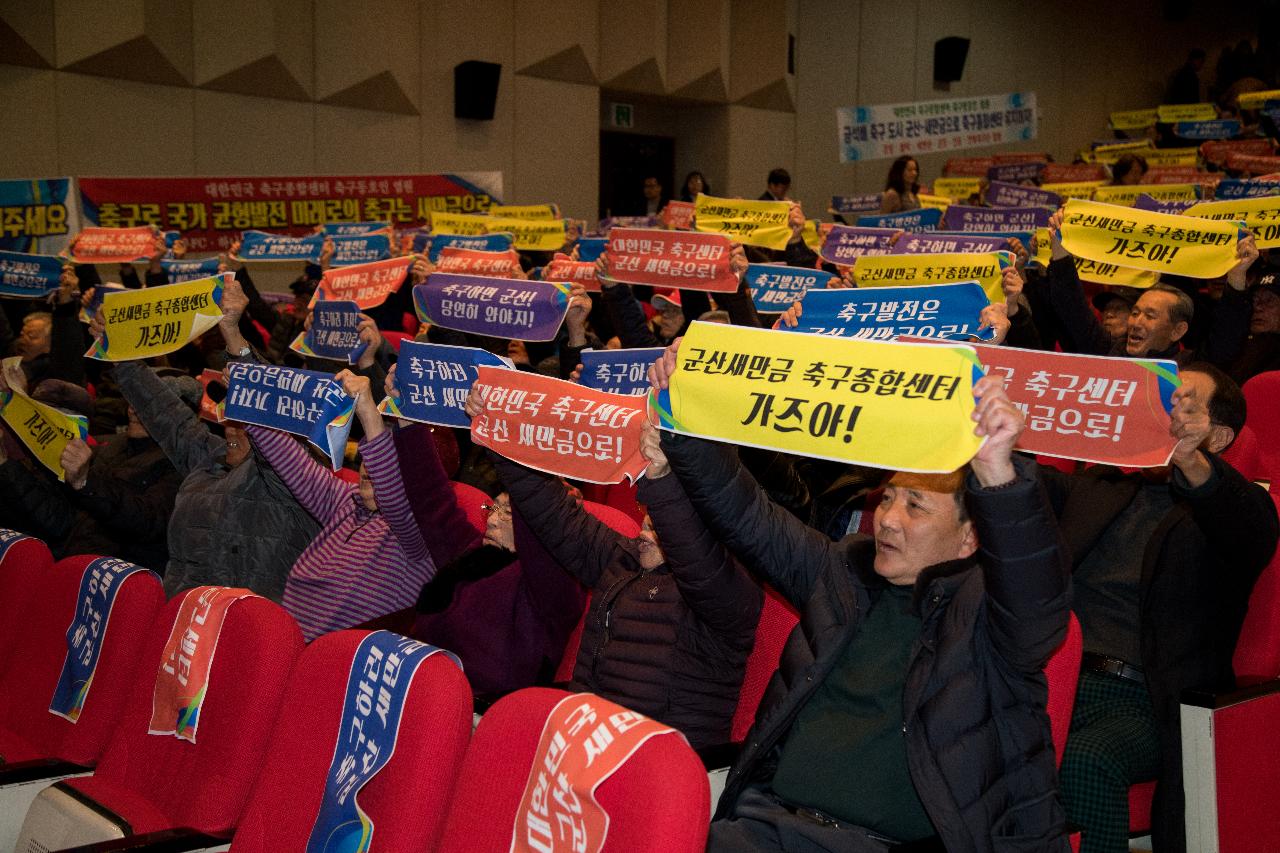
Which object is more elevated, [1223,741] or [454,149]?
[454,149]

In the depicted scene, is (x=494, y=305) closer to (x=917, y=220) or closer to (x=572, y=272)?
(x=572, y=272)

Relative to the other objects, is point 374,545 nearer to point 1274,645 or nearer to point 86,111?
point 1274,645

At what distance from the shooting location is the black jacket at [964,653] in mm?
1938

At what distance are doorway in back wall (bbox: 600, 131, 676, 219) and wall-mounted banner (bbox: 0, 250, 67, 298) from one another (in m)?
8.19

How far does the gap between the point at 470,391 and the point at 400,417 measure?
0.95ft

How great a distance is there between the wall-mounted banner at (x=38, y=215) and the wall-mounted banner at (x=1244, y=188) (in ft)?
21.1

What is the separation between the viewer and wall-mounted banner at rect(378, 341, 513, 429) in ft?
10.2

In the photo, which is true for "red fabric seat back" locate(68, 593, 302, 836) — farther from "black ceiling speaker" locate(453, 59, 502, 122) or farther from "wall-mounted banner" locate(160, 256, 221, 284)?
"black ceiling speaker" locate(453, 59, 502, 122)

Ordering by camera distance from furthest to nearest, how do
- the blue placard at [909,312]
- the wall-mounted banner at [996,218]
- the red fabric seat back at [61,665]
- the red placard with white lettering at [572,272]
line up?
1. the wall-mounted banner at [996,218]
2. the red placard with white lettering at [572,272]
3. the blue placard at [909,312]
4. the red fabric seat back at [61,665]

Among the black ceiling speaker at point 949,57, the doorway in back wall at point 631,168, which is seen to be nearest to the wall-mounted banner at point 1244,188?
the doorway in back wall at point 631,168

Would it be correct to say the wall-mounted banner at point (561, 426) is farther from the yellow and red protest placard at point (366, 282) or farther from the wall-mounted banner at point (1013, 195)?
the wall-mounted banner at point (1013, 195)

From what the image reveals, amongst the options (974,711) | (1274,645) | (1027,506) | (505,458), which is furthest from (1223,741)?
(505,458)

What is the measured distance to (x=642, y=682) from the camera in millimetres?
2758

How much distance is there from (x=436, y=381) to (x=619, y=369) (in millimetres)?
565
